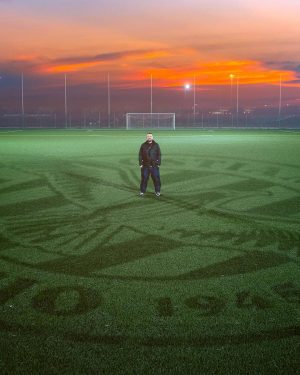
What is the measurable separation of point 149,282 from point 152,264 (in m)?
0.96

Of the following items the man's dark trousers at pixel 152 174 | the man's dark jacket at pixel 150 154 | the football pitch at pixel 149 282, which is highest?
the man's dark jacket at pixel 150 154

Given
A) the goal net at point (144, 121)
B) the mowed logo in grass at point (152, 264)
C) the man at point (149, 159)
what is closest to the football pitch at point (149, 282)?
the mowed logo in grass at point (152, 264)

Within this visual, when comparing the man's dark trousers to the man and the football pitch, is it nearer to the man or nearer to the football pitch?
the man

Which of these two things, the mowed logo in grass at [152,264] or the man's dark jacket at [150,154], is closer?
the mowed logo in grass at [152,264]

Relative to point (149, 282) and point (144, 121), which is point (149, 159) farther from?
point (144, 121)

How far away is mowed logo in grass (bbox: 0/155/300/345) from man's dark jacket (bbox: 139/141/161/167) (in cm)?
114

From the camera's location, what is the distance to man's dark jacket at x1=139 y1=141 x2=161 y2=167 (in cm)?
1666

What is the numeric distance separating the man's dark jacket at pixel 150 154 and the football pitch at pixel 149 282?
1.19 m

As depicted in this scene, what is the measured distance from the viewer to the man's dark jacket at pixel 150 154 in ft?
54.6

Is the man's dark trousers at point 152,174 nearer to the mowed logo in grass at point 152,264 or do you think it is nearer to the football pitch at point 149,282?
the mowed logo in grass at point 152,264

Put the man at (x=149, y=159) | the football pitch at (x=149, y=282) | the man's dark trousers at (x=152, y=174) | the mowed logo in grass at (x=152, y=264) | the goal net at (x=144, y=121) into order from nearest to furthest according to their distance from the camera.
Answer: the football pitch at (x=149, y=282)
the mowed logo in grass at (x=152, y=264)
the man at (x=149, y=159)
the man's dark trousers at (x=152, y=174)
the goal net at (x=144, y=121)

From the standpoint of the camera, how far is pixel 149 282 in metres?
8.35

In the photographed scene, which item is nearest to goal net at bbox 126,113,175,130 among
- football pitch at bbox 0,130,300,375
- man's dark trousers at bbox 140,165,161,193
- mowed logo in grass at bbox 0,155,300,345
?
mowed logo in grass at bbox 0,155,300,345

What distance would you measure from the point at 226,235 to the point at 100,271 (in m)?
3.64
